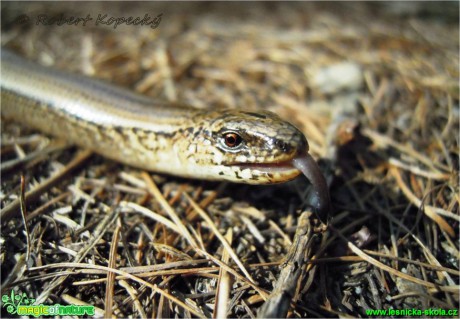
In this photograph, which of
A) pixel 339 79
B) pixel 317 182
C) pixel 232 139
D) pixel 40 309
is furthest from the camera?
pixel 339 79

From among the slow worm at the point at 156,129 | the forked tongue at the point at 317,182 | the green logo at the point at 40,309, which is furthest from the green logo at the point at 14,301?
the forked tongue at the point at 317,182

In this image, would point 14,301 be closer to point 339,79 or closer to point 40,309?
point 40,309

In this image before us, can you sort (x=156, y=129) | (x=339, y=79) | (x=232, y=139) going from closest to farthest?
1. (x=232, y=139)
2. (x=156, y=129)
3. (x=339, y=79)

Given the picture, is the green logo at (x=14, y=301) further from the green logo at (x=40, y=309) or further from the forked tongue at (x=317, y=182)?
the forked tongue at (x=317, y=182)

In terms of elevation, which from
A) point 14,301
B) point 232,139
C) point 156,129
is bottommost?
point 14,301

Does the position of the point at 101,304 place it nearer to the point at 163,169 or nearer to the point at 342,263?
the point at 163,169

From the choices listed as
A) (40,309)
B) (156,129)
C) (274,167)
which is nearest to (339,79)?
(274,167)

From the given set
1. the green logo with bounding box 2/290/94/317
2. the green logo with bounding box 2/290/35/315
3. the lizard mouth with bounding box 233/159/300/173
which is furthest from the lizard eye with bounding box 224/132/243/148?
the green logo with bounding box 2/290/35/315

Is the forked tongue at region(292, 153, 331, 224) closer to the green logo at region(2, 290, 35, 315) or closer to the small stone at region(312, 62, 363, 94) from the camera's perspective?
the small stone at region(312, 62, 363, 94)
